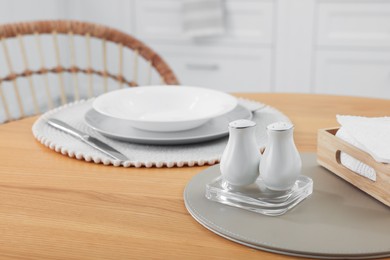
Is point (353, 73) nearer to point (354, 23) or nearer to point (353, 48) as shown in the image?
point (353, 48)

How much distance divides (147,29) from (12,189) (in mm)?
2401

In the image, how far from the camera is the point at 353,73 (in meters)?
3.08

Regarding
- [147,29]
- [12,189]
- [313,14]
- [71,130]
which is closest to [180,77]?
[147,29]

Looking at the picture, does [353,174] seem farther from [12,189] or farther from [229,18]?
[229,18]

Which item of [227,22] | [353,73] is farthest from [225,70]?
[353,73]

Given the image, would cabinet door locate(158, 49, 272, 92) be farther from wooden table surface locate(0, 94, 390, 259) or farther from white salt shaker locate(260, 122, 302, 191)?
white salt shaker locate(260, 122, 302, 191)

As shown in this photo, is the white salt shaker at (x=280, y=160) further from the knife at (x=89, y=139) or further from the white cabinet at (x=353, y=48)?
the white cabinet at (x=353, y=48)

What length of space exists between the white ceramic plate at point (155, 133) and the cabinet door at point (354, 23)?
1.88 m

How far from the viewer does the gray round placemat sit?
0.74 meters

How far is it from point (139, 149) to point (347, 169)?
1.29 ft

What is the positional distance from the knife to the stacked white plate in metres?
0.03

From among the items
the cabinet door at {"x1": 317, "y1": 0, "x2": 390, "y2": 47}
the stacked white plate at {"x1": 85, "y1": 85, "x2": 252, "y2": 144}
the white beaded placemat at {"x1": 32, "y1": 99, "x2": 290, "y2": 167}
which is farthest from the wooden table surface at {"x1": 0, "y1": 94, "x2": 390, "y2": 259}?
the cabinet door at {"x1": 317, "y1": 0, "x2": 390, "y2": 47}

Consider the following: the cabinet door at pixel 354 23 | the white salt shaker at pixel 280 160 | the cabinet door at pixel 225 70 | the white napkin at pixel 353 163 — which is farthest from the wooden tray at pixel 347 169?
the cabinet door at pixel 225 70

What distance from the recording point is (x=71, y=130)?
48.2 inches
